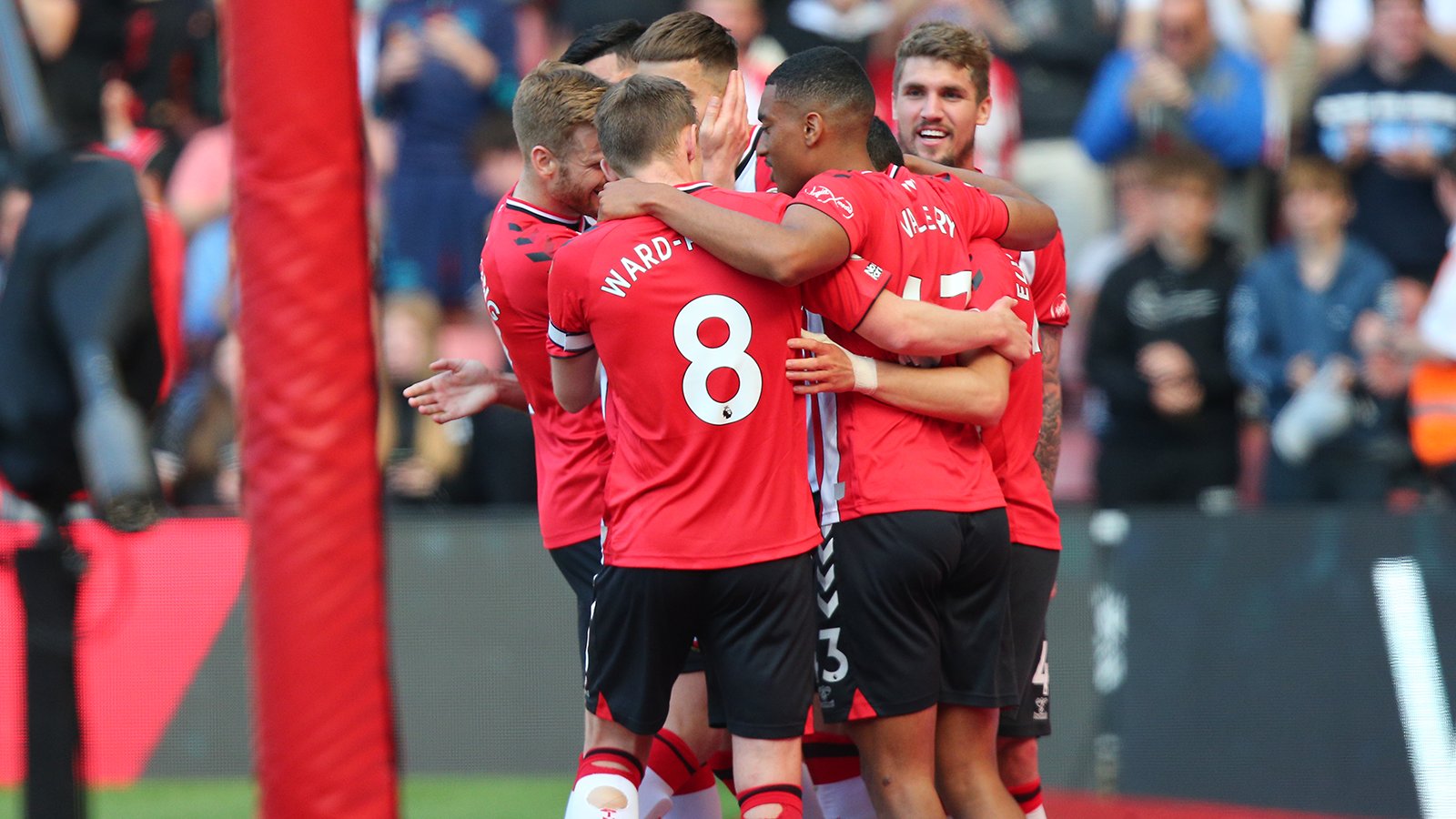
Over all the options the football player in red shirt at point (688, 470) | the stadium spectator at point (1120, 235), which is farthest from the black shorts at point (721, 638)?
the stadium spectator at point (1120, 235)

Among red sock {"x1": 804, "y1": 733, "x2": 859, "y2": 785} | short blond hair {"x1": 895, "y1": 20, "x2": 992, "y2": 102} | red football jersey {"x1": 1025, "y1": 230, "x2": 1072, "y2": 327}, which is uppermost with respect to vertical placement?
short blond hair {"x1": 895, "y1": 20, "x2": 992, "y2": 102}

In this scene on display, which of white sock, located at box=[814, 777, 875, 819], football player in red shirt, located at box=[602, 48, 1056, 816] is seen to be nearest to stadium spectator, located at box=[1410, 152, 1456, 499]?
white sock, located at box=[814, 777, 875, 819]

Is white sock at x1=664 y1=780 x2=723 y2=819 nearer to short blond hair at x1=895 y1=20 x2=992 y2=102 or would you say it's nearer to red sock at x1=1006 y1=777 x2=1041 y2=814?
red sock at x1=1006 y1=777 x2=1041 y2=814

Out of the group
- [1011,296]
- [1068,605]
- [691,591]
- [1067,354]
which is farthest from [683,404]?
[1067,354]

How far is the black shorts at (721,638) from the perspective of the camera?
4156mm

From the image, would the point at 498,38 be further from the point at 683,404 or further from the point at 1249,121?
the point at 683,404

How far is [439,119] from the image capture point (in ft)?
31.0

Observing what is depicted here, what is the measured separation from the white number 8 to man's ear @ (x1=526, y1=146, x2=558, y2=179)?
715 mm

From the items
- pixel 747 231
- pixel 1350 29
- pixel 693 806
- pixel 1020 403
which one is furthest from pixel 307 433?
pixel 1350 29

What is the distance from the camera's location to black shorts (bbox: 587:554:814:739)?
416 centimetres

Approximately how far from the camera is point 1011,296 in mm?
4484

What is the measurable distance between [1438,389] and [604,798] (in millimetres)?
4720

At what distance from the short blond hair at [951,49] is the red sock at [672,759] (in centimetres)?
200

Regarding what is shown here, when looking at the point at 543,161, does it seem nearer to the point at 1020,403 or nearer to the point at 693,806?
the point at 1020,403
